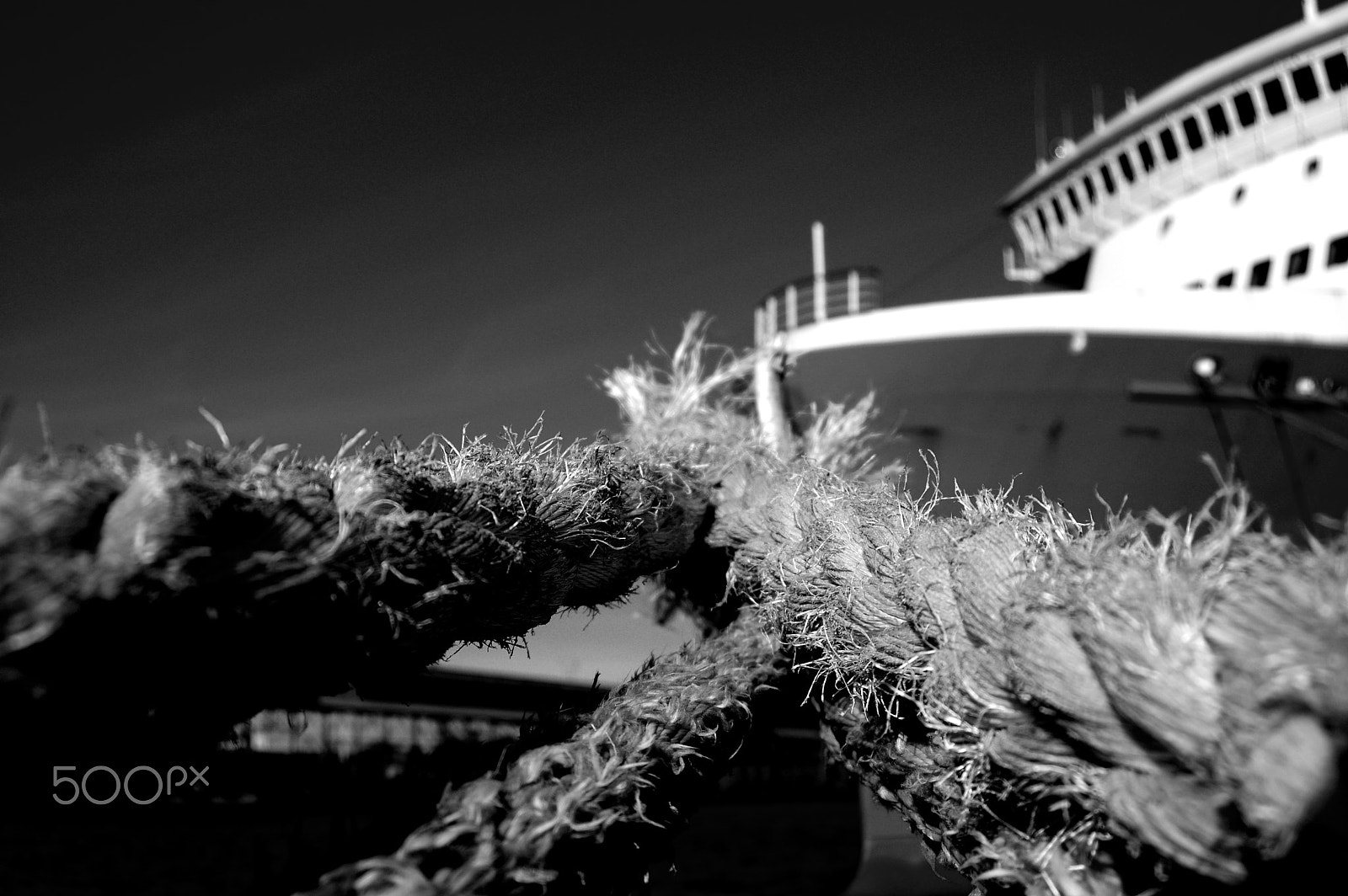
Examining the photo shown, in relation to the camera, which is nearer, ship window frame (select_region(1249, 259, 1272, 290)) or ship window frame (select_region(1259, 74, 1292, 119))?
ship window frame (select_region(1249, 259, 1272, 290))

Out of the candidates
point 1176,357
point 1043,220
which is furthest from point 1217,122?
point 1176,357

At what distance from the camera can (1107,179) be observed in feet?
37.9

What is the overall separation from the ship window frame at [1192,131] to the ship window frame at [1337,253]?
237cm

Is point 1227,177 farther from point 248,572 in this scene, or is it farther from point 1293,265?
point 248,572

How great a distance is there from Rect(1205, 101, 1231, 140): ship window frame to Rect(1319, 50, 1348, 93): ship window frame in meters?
0.98

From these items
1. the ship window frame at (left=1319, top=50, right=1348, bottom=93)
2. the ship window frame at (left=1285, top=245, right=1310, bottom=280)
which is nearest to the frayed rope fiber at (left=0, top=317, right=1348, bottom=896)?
the ship window frame at (left=1285, top=245, right=1310, bottom=280)

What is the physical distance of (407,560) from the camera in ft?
4.19

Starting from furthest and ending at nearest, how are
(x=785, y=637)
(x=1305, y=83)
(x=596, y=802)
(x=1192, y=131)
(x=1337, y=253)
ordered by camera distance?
(x=1192, y=131) < (x=1305, y=83) < (x=1337, y=253) < (x=785, y=637) < (x=596, y=802)

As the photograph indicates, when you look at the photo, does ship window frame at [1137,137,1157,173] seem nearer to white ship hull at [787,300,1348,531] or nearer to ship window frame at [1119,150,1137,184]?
ship window frame at [1119,150,1137,184]

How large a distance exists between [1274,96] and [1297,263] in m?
2.11

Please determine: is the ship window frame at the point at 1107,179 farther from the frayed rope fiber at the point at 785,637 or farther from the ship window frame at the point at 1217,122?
the frayed rope fiber at the point at 785,637

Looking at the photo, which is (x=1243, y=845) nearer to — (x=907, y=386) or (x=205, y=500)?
(x=205, y=500)

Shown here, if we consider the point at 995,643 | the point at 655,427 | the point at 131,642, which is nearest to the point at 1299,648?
the point at 995,643

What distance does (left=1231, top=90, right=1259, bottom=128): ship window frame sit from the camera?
10023mm
